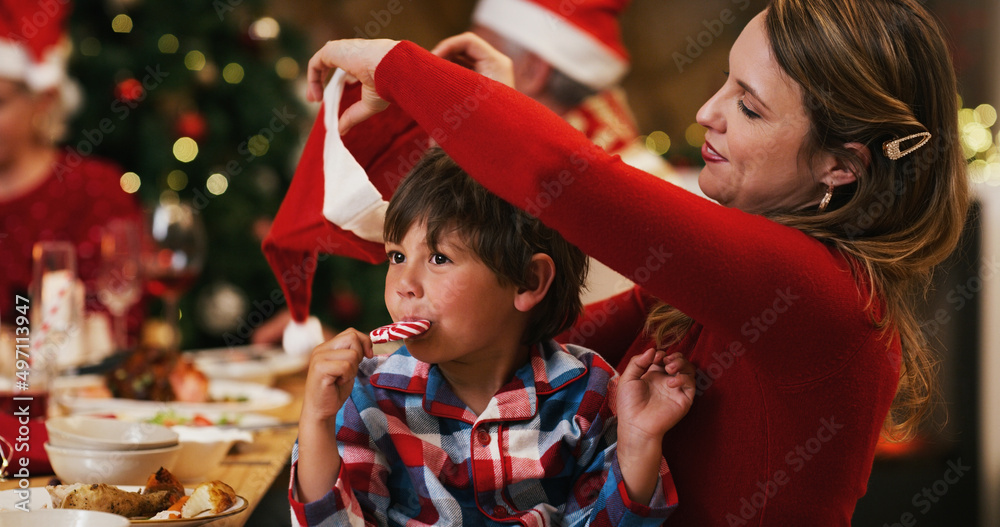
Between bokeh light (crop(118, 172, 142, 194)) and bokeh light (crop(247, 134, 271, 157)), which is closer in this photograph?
bokeh light (crop(118, 172, 142, 194))

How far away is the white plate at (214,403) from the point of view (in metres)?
1.56

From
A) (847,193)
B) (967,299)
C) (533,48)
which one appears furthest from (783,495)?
(967,299)

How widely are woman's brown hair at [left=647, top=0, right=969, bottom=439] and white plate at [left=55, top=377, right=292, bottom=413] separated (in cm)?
112

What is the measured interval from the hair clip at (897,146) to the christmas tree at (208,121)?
306cm

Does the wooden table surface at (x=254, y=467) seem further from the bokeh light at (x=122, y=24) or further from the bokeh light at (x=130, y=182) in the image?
the bokeh light at (x=122, y=24)

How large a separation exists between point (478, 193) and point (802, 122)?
1.31 ft

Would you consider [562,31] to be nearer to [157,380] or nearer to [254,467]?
[157,380]

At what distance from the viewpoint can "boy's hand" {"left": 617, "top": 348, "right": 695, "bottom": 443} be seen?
0.98 metres

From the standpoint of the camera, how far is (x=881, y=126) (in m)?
0.99

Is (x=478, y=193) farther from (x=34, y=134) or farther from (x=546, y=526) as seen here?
(x=34, y=134)

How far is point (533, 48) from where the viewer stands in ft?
8.16

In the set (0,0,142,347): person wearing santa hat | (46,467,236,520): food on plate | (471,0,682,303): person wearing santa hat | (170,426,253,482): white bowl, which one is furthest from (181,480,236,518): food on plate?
(0,0,142,347): person wearing santa hat

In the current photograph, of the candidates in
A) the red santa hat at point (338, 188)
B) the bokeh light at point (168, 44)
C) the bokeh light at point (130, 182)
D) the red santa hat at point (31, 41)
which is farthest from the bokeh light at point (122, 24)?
the red santa hat at point (338, 188)

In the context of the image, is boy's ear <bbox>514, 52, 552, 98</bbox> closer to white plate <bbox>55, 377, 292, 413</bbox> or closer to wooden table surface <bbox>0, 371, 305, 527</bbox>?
white plate <bbox>55, 377, 292, 413</bbox>
